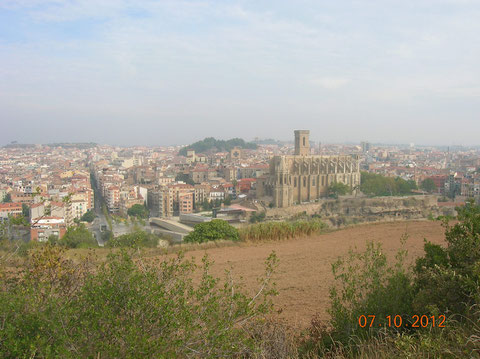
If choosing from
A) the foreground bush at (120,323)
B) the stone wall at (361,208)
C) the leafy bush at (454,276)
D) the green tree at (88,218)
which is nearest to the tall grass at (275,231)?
the leafy bush at (454,276)

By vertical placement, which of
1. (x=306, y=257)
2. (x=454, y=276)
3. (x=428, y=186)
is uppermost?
(x=454, y=276)

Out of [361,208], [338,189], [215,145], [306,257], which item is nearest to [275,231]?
[306,257]

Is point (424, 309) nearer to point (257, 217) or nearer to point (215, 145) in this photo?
point (257, 217)

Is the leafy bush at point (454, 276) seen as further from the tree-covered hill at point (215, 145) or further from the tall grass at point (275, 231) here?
the tree-covered hill at point (215, 145)

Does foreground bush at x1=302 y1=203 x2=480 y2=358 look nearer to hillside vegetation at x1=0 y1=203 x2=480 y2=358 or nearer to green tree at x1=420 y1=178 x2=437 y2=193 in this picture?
hillside vegetation at x1=0 y1=203 x2=480 y2=358

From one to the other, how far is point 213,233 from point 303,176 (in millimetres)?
21469

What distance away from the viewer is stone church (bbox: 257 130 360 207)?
87.5 feet

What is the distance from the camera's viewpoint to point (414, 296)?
2.72 meters

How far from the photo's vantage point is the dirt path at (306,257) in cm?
403

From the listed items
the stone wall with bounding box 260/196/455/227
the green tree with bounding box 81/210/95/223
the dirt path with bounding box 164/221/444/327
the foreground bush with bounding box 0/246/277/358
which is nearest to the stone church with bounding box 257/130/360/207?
the stone wall with bounding box 260/196/455/227

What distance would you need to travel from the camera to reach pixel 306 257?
6.25 m

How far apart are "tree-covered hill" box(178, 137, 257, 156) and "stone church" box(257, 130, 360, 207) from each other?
50875mm

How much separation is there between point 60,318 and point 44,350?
15cm
